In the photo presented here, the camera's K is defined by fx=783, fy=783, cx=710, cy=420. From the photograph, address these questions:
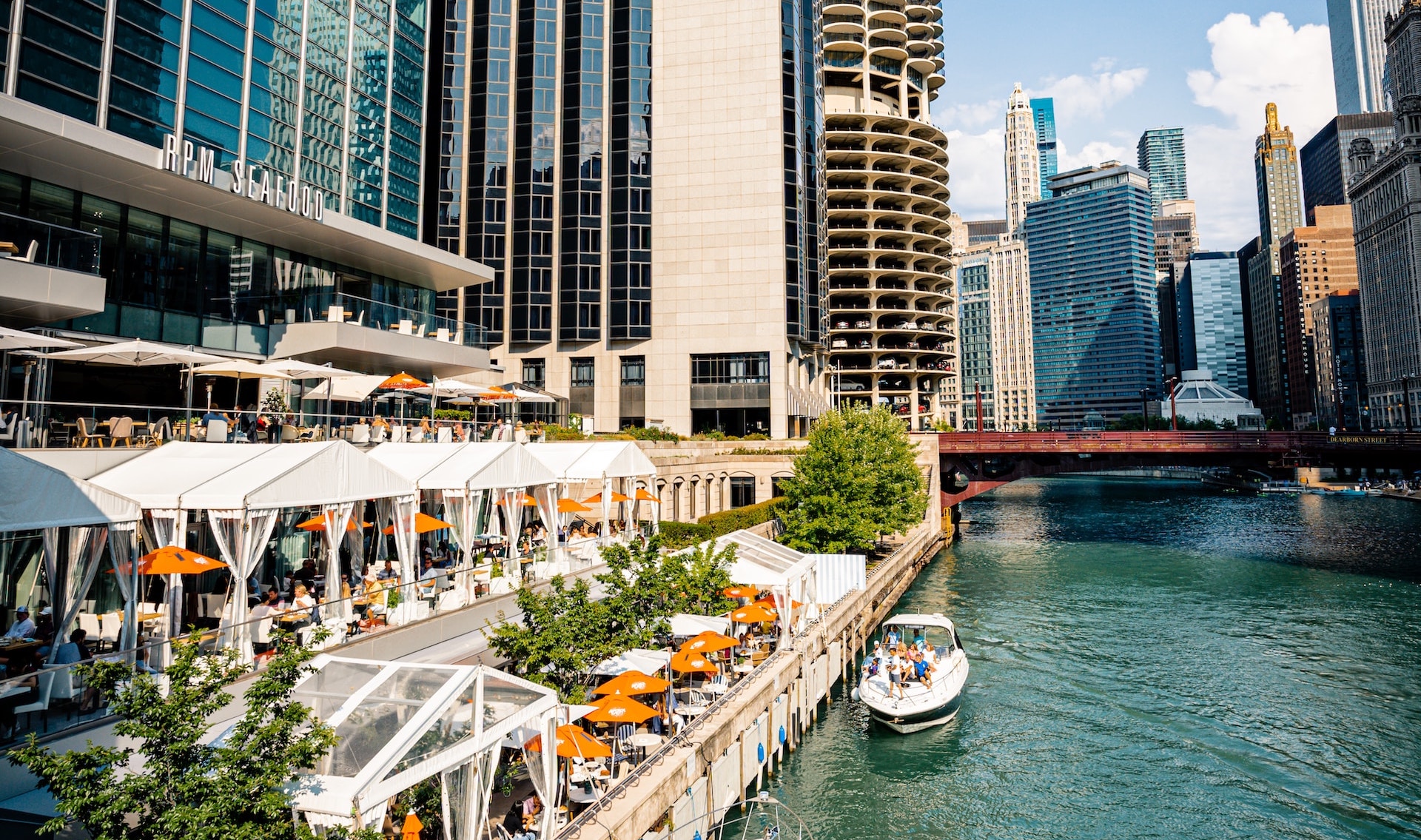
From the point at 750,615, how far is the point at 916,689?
7435 mm

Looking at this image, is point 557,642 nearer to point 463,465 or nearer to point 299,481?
point 299,481

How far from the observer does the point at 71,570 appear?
15398 millimetres

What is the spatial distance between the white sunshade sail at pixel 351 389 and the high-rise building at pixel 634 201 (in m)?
43.8

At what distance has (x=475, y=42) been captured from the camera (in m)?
77.0

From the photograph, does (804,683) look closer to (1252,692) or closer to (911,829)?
(911,829)

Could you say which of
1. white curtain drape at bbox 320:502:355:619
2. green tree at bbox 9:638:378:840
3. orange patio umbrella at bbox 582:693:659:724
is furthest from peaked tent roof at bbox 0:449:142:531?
orange patio umbrella at bbox 582:693:659:724

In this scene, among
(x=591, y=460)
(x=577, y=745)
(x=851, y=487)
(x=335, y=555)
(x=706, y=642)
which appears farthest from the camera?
(x=851, y=487)

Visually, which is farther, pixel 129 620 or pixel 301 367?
pixel 301 367

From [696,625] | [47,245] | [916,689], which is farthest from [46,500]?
[916,689]

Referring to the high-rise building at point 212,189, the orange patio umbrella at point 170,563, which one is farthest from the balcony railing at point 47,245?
the orange patio umbrella at point 170,563

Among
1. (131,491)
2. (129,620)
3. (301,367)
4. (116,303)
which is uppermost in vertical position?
(116,303)

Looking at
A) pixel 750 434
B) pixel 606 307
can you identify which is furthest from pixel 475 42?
pixel 750 434

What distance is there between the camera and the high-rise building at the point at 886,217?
355 feet

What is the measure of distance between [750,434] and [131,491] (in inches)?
2204
